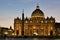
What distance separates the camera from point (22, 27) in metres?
136

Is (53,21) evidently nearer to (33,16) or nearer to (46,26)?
(46,26)

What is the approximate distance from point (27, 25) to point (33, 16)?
9998mm

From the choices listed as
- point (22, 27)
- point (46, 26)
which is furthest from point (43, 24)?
point (22, 27)

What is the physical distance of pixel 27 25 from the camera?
13550 centimetres

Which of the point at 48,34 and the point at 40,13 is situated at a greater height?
the point at 40,13

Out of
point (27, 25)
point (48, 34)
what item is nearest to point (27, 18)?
point (27, 25)

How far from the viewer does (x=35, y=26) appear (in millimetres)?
135875

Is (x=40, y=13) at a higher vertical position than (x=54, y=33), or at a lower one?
higher

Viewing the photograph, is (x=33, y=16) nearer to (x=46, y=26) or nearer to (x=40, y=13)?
(x=40, y=13)

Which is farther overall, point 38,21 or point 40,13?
point 40,13

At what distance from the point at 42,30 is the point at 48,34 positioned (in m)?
3.40

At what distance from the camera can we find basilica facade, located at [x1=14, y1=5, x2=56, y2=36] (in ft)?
440

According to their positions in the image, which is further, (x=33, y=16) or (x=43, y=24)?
(x=33, y=16)

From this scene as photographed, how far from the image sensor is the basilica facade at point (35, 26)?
13400 cm
